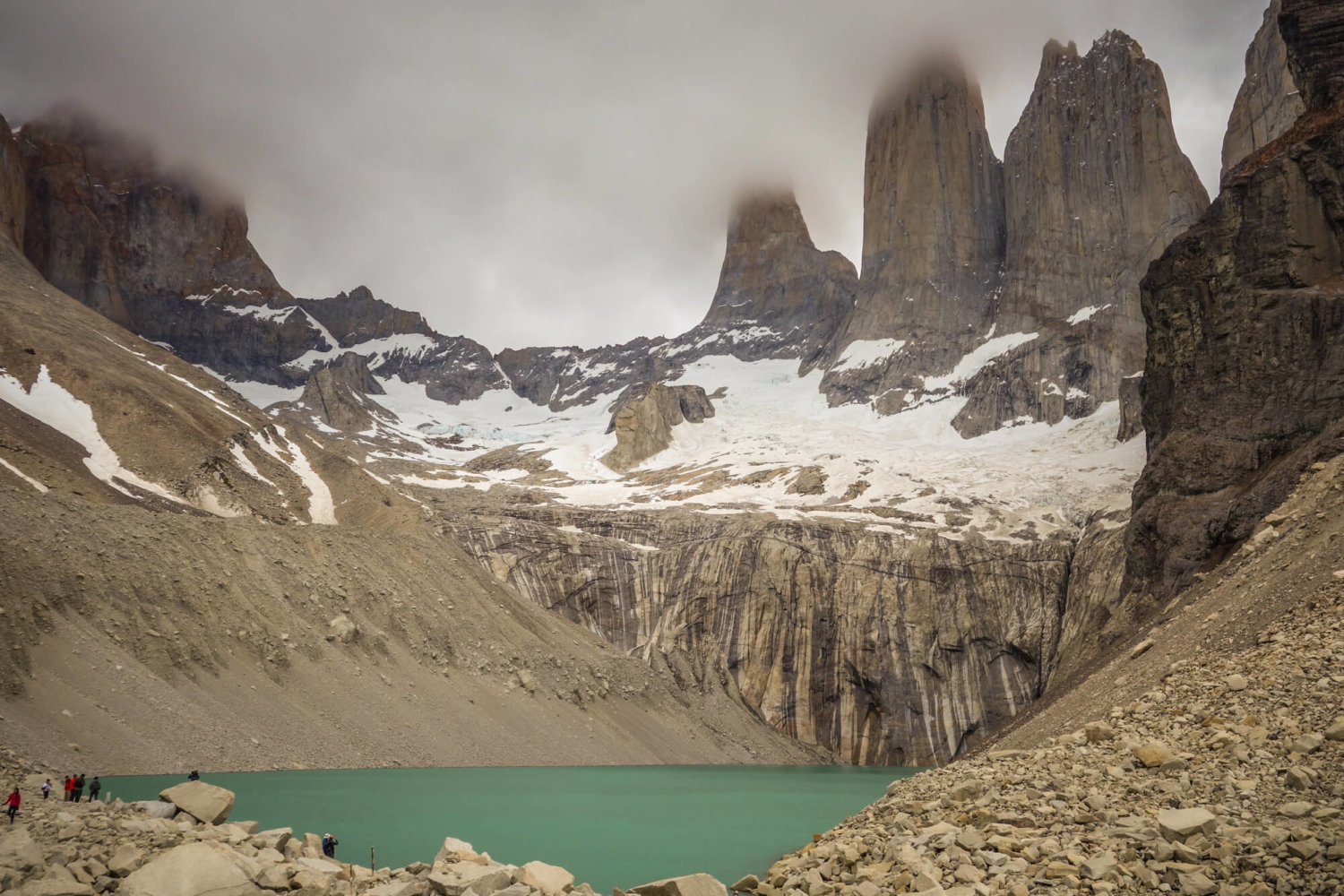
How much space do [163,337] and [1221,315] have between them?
19210cm

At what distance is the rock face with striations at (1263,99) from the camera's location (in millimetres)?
77688

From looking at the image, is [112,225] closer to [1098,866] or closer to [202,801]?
[202,801]

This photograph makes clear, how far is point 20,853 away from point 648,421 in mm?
115770

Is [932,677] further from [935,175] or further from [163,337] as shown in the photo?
[163,337]

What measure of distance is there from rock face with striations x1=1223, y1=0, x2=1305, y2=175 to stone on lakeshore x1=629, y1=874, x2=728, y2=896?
79.7 meters

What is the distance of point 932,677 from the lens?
7125cm

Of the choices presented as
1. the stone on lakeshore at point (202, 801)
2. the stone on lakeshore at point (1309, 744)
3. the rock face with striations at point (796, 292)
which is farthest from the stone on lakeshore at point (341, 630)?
the rock face with striations at point (796, 292)

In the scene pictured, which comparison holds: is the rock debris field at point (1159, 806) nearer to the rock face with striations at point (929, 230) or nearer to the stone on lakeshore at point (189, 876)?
the stone on lakeshore at point (189, 876)

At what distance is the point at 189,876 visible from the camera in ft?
41.1

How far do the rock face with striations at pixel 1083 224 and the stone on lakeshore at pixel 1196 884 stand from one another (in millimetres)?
109105

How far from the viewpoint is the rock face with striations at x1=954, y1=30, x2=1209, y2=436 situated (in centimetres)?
11606

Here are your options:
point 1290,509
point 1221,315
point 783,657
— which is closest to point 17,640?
point 1290,509

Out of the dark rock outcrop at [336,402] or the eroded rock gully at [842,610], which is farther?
the dark rock outcrop at [336,402]

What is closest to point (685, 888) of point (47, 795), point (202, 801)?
point (202, 801)
